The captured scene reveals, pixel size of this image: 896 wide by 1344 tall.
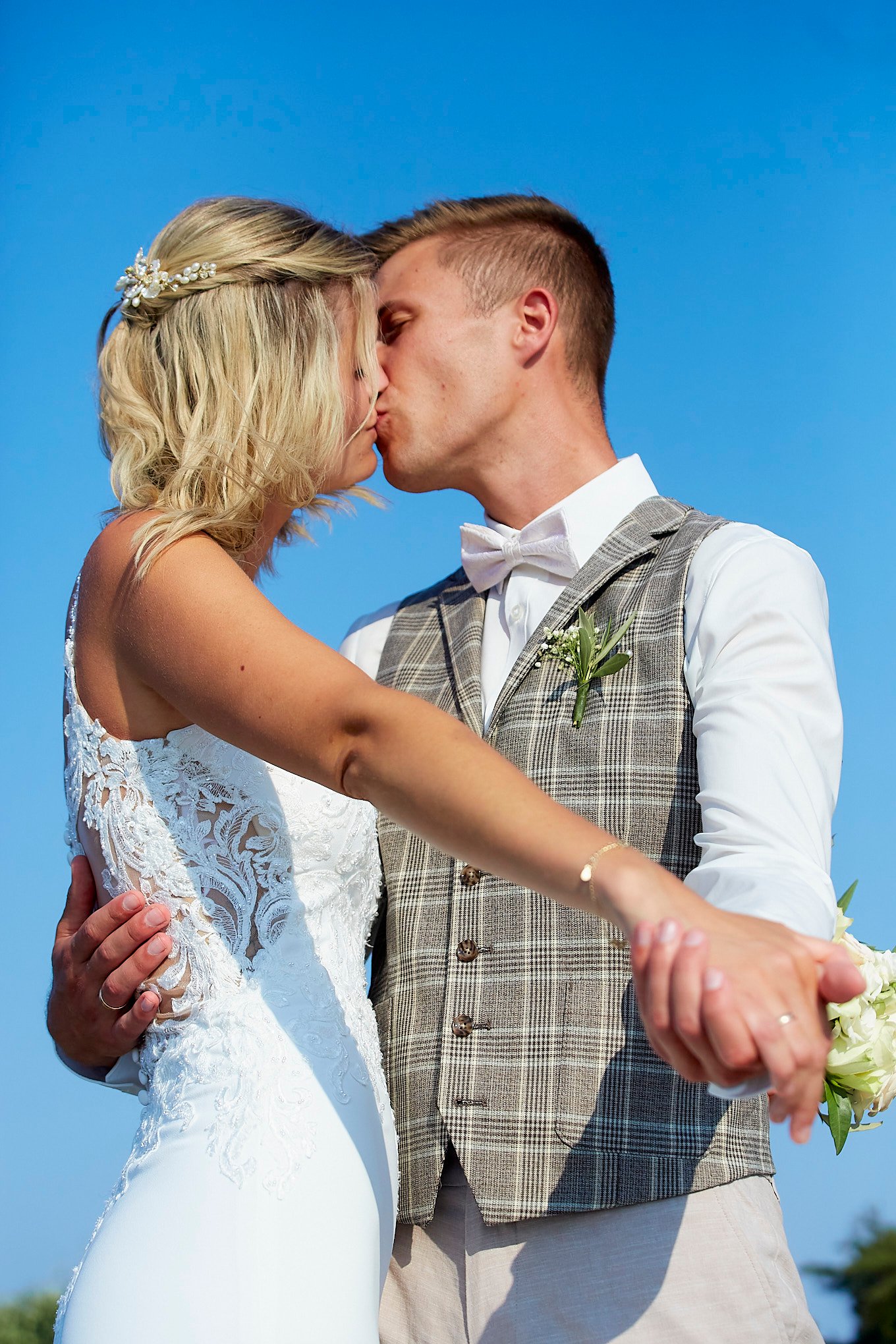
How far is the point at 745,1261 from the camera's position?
2.17 metres

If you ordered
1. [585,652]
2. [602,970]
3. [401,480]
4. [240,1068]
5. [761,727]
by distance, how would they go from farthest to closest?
[401,480] < [585,652] < [602,970] < [761,727] < [240,1068]

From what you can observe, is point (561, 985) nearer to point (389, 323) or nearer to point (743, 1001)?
point (743, 1001)

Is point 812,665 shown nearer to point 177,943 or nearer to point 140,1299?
point 177,943

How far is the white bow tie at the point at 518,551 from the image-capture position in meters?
3.04

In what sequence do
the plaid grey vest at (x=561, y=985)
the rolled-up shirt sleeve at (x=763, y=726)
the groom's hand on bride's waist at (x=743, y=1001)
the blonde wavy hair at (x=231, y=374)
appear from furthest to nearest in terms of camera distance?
the blonde wavy hair at (x=231, y=374)
the plaid grey vest at (x=561, y=985)
the rolled-up shirt sleeve at (x=763, y=726)
the groom's hand on bride's waist at (x=743, y=1001)

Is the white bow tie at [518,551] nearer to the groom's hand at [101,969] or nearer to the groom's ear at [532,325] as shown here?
the groom's ear at [532,325]

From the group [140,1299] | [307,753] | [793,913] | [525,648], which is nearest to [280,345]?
[525,648]

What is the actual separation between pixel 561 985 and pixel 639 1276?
525mm

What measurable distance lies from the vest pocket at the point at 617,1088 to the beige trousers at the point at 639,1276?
11 centimetres

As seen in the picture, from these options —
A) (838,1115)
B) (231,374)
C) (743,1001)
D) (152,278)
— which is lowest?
(838,1115)

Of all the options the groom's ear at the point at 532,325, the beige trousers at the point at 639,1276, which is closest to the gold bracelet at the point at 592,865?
the beige trousers at the point at 639,1276

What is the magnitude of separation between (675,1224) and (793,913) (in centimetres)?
77

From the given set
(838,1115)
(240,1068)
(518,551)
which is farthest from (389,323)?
(838,1115)

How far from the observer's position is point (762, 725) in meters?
2.19
